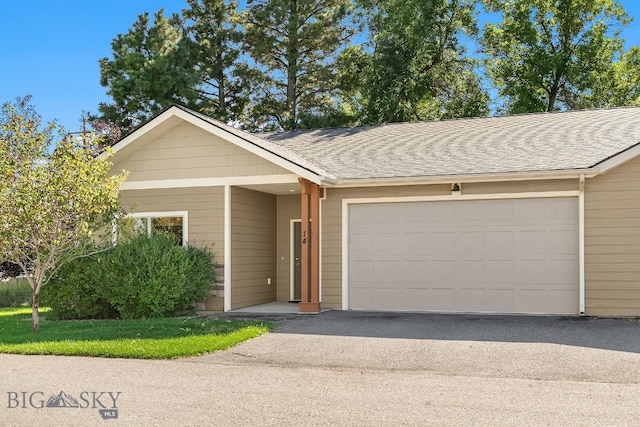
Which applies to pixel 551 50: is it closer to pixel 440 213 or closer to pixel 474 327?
pixel 440 213

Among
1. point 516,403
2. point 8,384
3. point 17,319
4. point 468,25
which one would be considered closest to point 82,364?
point 8,384

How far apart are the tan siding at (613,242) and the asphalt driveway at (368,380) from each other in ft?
5.44

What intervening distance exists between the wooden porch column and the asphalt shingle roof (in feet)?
2.51

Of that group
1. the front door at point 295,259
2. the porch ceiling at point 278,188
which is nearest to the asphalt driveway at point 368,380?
the porch ceiling at point 278,188

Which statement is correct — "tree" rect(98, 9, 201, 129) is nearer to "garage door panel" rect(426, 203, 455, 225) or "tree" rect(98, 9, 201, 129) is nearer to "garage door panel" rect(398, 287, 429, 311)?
"garage door panel" rect(426, 203, 455, 225)

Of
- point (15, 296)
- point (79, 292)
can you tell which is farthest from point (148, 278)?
point (15, 296)

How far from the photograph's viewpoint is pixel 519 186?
12.6 metres

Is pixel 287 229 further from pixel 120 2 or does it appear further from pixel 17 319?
pixel 120 2

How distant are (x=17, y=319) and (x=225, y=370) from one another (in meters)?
7.78

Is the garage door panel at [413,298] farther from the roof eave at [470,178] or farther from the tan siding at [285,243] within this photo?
the tan siding at [285,243]

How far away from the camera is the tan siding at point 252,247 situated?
14.0m

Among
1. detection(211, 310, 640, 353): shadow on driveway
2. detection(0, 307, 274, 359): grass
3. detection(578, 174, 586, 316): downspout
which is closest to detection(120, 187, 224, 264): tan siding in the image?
detection(211, 310, 640, 353): shadow on driveway

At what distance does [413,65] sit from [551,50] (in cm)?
708

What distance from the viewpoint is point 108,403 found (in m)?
6.39
